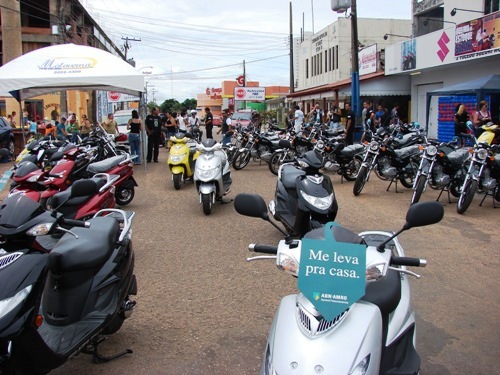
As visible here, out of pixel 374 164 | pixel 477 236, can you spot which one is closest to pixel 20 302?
pixel 477 236

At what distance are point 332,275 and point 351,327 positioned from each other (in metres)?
0.23

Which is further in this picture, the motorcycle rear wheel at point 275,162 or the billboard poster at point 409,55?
the billboard poster at point 409,55

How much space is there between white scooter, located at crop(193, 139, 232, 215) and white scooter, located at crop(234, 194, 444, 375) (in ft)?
18.2

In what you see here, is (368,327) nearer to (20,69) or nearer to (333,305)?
(333,305)

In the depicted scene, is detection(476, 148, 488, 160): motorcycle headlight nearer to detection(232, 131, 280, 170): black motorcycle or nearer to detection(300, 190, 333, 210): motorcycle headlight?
detection(300, 190, 333, 210): motorcycle headlight

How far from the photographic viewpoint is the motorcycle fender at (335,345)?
209 centimetres

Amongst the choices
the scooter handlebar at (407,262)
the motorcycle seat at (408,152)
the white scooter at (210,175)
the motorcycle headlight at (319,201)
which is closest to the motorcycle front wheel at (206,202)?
the white scooter at (210,175)

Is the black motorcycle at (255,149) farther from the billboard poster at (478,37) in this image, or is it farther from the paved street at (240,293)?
the billboard poster at (478,37)

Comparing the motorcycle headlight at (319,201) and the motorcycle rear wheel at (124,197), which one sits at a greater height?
the motorcycle headlight at (319,201)

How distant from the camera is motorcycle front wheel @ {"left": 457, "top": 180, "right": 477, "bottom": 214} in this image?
793 centimetres

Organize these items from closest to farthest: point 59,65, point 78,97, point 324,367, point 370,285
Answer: point 324,367, point 370,285, point 59,65, point 78,97

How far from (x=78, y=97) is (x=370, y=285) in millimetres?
39767

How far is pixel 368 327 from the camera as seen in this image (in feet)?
7.26

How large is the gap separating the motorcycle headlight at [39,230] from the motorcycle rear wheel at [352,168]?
9501 mm
